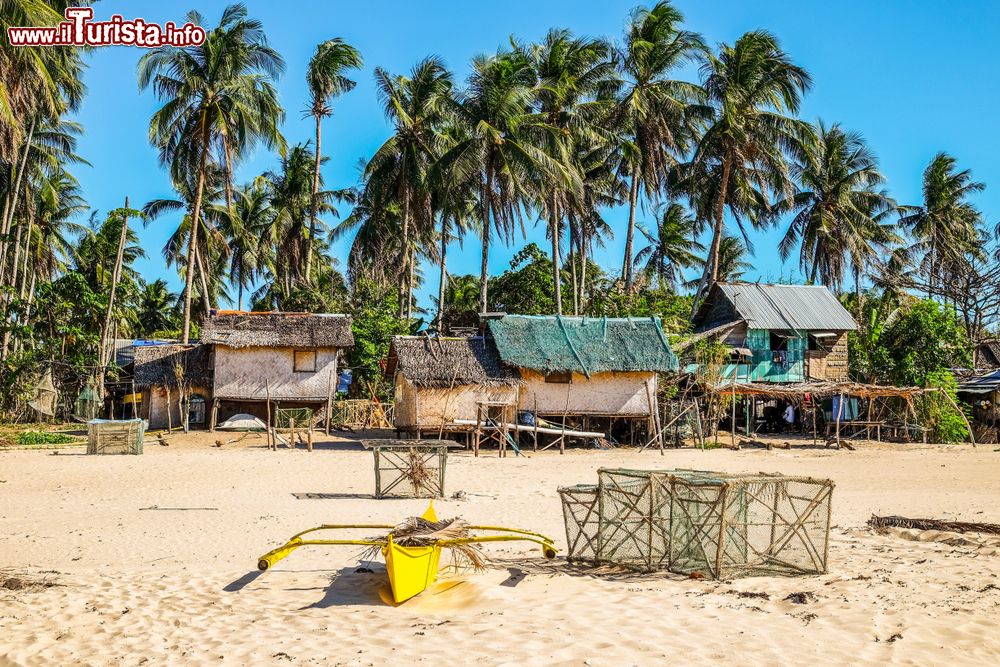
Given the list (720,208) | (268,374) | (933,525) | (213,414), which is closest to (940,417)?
(720,208)

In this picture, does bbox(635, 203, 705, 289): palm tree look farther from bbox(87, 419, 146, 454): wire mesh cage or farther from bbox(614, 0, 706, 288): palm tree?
bbox(87, 419, 146, 454): wire mesh cage

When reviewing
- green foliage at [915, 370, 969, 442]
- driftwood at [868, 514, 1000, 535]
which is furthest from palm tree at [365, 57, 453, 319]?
driftwood at [868, 514, 1000, 535]

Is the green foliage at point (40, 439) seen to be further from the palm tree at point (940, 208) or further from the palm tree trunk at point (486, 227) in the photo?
the palm tree at point (940, 208)

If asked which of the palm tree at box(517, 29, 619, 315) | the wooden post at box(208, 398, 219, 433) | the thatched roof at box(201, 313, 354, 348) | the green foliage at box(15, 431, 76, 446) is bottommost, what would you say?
the green foliage at box(15, 431, 76, 446)

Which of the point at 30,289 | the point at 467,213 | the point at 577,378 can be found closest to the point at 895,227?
the point at 467,213

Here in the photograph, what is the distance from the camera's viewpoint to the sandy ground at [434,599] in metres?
5.97

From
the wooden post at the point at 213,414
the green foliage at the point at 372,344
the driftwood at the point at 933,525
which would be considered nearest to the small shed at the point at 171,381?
the wooden post at the point at 213,414

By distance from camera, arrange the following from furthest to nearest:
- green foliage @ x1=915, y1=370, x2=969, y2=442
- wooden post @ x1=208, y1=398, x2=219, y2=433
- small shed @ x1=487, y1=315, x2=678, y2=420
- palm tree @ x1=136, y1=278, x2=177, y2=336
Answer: palm tree @ x1=136, y1=278, x2=177, y2=336 < wooden post @ x1=208, y1=398, x2=219, y2=433 < green foliage @ x1=915, y1=370, x2=969, y2=442 < small shed @ x1=487, y1=315, x2=678, y2=420

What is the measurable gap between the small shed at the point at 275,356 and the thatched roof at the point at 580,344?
5459 millimetres

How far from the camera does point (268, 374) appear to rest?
25.6 metres

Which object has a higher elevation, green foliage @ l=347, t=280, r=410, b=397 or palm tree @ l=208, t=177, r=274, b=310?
palm tree @ l=208, t=177, r=274, b=310

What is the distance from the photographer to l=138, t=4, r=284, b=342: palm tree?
25562 mm

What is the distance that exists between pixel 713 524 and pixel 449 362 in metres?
15.0

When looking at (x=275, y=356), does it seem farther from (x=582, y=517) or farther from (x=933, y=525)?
(x=933, y=525)
